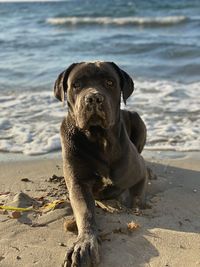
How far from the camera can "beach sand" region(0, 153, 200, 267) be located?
136 inches

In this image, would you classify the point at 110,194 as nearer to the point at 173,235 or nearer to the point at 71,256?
the point at 173,235

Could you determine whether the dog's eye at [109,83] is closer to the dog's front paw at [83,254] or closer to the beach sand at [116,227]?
the beach sand at [116,227]

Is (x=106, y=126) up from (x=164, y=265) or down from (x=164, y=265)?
up

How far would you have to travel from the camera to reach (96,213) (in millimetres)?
4184

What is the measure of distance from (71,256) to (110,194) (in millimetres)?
1123

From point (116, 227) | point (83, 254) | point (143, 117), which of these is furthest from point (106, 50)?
point (83, 254)

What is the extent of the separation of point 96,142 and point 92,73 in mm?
564

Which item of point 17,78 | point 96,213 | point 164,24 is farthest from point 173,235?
point 164,24

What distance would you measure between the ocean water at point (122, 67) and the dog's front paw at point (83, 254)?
2.67 meters

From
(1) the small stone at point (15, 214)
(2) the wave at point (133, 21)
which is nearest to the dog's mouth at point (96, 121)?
(1) the small stone at point (15, 214)

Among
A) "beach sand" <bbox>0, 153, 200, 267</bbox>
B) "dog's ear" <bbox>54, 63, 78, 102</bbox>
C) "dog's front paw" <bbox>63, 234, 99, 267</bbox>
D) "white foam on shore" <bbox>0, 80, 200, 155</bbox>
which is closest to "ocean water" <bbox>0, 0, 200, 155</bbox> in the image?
"white foam on shore" <bbox>0, 80, 200, 155</bbox>

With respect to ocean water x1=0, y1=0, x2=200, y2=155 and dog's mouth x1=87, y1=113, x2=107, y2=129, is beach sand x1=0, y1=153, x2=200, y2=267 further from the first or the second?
ocean water x1=0, y1=0, x2=200, y2=155

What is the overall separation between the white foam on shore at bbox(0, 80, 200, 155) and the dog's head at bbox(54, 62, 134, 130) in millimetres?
1832

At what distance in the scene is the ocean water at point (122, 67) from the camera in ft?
21.4
